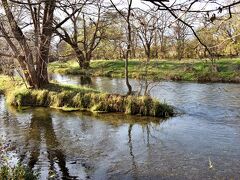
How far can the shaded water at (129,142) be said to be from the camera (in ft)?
33.4

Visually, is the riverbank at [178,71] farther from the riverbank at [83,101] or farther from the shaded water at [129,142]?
the shaded water at [129,142]

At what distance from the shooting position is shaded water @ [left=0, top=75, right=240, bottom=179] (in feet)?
33.4

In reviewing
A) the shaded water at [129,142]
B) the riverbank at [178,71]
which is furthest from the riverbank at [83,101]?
the riverbank at [178,71]

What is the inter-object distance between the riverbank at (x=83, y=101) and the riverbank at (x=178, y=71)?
27.6 ft

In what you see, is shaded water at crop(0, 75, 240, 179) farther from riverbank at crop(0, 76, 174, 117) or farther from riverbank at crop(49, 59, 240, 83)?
riverbank at crop(49, 59, 240, 83)

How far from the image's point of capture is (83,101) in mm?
19797

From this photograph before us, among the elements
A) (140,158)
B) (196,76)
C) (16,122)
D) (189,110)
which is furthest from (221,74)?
(140,158)

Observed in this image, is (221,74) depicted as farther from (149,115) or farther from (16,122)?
(16,122)

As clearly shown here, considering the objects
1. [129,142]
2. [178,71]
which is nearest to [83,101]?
[129,142]

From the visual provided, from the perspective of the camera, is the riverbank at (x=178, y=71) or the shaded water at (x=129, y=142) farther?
the riverbank at (x=178, y=71)

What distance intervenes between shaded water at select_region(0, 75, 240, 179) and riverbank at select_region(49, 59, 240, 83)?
10.7 m

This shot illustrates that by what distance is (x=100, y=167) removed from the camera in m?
10.5

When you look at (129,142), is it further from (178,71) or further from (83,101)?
(178,71)

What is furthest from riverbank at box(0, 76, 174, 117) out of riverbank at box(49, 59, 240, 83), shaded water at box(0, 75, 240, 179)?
riverbank at box(49, 59, 240, 83)
